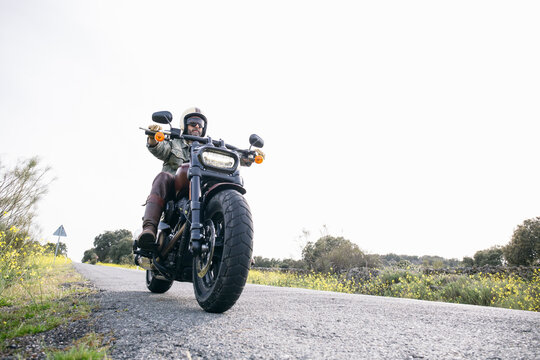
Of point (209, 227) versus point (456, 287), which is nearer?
point (209, 227)

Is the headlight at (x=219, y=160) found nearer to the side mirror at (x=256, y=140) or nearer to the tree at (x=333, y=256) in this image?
the side mirror at (x=256, y=140)

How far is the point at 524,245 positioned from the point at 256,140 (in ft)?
67.7

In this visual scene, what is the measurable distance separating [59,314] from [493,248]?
29641 mm

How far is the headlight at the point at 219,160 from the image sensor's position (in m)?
2.83

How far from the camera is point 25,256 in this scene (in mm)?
7078

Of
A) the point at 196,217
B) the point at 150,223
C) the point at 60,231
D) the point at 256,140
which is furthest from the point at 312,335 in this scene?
the point at 60,231

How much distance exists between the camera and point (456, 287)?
760cm

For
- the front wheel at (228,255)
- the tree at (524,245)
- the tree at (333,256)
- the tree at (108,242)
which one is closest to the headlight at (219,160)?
the front wheel at (228,255)

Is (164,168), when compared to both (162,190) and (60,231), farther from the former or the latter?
(60,231)

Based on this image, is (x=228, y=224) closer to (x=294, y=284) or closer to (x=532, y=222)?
(x=294, y=284)

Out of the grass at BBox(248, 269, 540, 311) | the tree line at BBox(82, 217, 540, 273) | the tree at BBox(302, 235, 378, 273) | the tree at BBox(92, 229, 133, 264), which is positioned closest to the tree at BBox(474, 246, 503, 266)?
the tree line at BBox(82, 217, 540, 273)

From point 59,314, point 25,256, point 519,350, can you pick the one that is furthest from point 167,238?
point 25,256

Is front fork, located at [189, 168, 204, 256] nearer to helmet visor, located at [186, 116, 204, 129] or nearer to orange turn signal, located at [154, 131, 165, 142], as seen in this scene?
orange turn signal, located at [154, 131, 165, 142]

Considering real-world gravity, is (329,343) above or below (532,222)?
below
